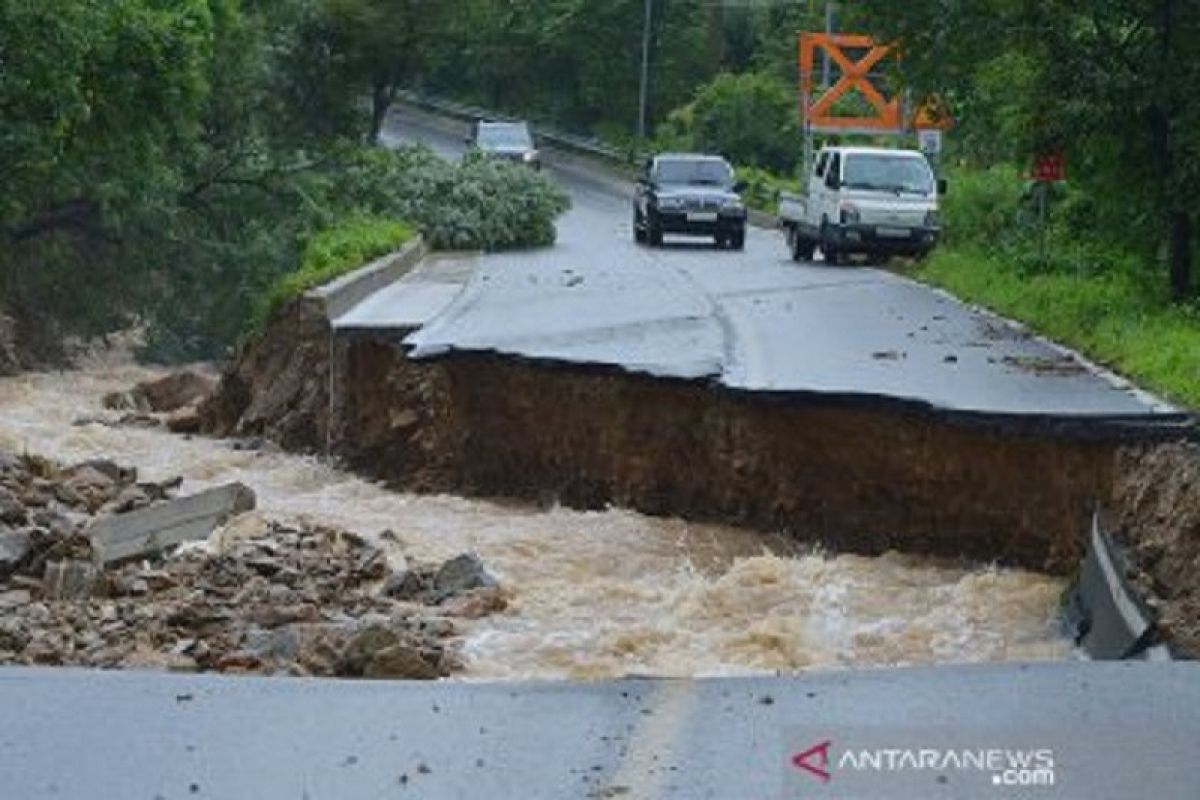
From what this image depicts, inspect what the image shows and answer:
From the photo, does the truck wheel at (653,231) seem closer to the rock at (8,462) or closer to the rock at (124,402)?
the rock at (124,402)

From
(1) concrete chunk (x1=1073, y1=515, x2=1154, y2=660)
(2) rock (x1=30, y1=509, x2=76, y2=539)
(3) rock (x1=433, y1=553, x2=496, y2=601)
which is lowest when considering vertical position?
(2) rock (x1=30, y1=509, x2=76, y2=539)

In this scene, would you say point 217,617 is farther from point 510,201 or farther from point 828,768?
point 510,201

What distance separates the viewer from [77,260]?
35.6 meters

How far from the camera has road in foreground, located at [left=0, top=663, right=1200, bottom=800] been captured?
700 cm

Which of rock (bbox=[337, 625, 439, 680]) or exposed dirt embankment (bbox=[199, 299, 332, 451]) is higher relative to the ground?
rock (bbox=[337, 625, 439, 680])

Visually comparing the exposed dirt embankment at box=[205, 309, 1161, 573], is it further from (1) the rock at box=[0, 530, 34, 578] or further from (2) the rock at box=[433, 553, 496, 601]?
(1) the rock at box=[0, 530, 34, 578]

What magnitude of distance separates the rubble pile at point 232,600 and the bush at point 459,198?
20193mm

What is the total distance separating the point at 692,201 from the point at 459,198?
4.48 m

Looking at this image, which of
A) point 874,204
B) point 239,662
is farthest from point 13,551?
point 874,204

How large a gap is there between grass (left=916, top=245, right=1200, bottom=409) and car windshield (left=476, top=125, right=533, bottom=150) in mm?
29669

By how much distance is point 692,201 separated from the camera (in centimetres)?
3894

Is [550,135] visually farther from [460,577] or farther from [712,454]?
[460,577]

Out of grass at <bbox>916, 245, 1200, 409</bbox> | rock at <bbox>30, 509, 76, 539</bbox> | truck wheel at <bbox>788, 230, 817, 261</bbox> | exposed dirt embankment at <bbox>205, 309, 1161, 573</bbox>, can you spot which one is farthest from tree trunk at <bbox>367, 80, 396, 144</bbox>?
rock at <bbox>30, 509, 76, 539</bbox>

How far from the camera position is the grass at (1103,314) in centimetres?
1587
